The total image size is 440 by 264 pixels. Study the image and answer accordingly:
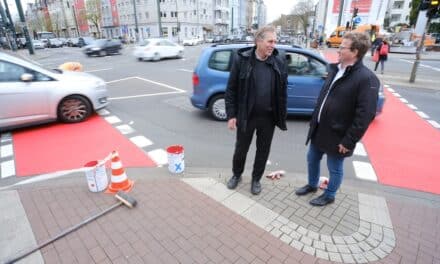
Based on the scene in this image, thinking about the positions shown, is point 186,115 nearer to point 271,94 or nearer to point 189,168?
point 189,168

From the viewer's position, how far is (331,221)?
293 cm

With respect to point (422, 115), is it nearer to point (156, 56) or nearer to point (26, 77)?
point (26, 77)

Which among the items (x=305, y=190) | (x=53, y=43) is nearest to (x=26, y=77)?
(x=305, y=190)

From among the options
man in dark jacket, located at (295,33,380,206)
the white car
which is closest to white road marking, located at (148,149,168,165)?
man in dark jacket, located at (295,33,380,206)

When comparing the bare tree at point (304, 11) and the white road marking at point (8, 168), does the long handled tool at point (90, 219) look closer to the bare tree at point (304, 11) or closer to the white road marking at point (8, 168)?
the white road marking at point (8, 168)

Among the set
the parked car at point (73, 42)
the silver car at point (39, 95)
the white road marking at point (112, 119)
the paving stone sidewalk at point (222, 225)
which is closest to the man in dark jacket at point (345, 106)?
the paving stone sidewalk at point (222, 225)

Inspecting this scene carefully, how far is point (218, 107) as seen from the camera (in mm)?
6113

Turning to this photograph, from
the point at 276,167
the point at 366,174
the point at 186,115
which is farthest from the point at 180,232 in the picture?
the point at 186,115

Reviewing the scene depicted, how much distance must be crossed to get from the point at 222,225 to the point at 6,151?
4303 millimetres

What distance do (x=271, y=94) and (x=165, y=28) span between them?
59.1m

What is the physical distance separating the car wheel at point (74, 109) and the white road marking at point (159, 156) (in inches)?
101

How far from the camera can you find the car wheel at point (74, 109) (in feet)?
19.0

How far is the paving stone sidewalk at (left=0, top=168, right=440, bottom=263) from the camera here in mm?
2463

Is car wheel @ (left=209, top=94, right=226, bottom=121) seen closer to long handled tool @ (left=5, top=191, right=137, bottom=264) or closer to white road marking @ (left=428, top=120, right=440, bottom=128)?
long handled tool @ (left=5, top=191, right=137, bottom=264)
